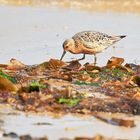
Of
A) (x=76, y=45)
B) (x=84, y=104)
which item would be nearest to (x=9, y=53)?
(x=76, y=45)

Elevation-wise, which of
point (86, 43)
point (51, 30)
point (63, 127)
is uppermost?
point (86, 43)

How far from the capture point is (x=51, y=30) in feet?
53.5

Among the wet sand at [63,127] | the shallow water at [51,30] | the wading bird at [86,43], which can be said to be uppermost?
the wading bird at [86,43]

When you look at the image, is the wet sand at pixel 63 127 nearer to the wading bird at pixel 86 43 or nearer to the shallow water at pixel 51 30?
the wading bird at pixel 86 43

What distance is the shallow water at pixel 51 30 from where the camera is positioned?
1238 centimetres

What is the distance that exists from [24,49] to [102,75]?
11.9 feet

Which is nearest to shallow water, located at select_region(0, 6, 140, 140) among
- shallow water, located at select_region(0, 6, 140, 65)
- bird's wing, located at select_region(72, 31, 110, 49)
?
shallow water, located at select_region(0, 6, 140, 65)

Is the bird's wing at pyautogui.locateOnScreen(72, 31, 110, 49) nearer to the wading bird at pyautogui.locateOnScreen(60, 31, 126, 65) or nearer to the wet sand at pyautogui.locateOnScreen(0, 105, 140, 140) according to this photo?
the wading bird at pyautogui.locateOnScreen(60, 31, 126, 65)

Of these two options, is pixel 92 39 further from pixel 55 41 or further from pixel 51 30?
pixel 51 30

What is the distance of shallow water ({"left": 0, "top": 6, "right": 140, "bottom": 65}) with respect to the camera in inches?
488

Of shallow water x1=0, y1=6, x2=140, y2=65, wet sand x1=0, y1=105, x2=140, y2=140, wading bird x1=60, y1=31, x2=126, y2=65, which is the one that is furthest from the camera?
shallow water x1=0, y1=6, x2=140, y2=65

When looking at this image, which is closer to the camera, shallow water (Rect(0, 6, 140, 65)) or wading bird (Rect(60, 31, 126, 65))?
wading bird (Rect(60, 31, 126, 65))

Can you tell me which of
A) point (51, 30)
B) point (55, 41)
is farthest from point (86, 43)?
point (51, 30)

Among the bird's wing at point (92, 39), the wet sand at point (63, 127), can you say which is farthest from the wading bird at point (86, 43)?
the wet sand at point (63, 127)
